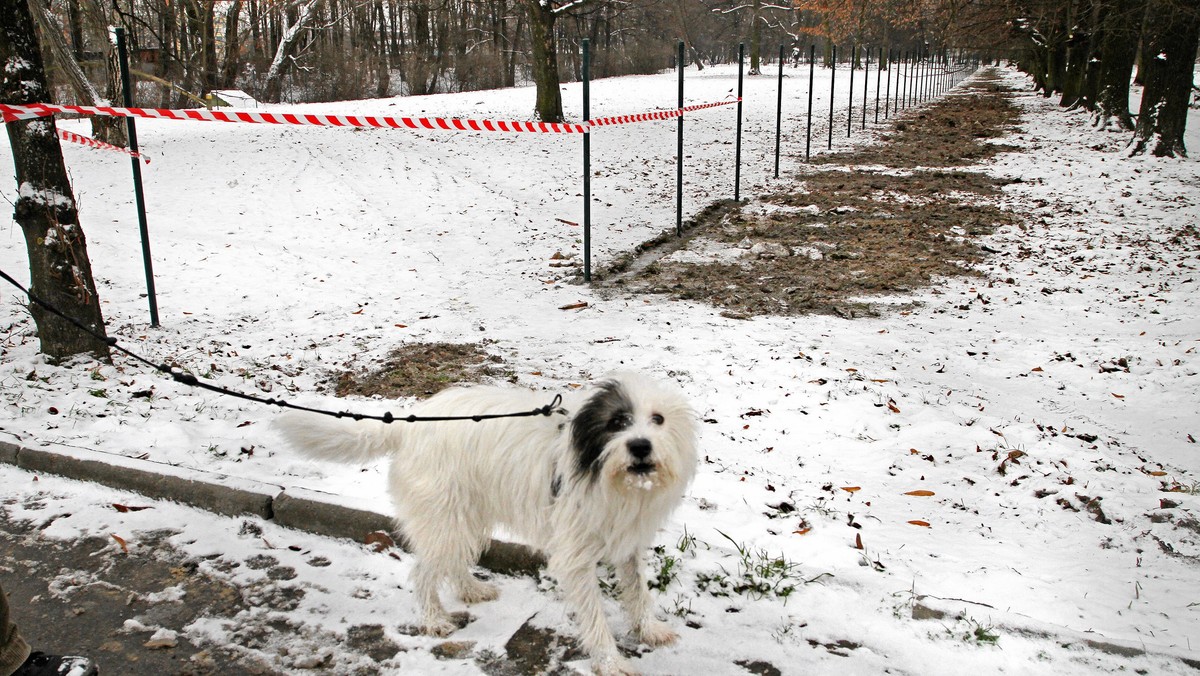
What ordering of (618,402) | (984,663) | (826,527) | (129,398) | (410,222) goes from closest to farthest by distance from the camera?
(618,402) → (984,663) → (826,527) → (129,398) → (410,222)

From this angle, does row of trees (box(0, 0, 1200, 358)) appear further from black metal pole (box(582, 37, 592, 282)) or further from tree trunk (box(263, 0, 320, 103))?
black metal pole (box(582, 37, 592, 282))

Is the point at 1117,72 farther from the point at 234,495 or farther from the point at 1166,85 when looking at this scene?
the point at 234,495

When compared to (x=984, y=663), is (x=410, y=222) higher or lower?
higher

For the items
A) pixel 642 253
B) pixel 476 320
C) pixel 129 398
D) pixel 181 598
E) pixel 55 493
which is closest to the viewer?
pixel 181 598

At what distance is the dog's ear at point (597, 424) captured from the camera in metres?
2.75

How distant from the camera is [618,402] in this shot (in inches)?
108

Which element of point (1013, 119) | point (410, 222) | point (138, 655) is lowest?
point (138, 655)

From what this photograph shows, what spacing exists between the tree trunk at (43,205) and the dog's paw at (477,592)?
416cm

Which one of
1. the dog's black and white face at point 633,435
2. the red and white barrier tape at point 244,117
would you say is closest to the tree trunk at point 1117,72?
the red and white barrier tape at point 244,117

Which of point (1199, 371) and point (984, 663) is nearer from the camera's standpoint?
point (984, 663)

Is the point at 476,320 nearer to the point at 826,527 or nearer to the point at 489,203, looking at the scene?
the point at 826,527

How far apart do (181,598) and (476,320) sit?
4.21m

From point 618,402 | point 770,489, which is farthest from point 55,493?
point 770,489

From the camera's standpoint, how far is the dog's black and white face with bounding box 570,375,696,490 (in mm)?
2660
